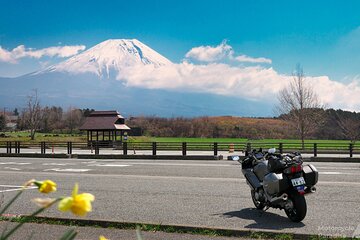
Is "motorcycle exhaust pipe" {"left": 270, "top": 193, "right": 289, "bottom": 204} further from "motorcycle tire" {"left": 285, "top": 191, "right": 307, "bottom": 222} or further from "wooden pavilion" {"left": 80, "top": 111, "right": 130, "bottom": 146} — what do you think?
"wooden pavilion" {"left": 80, "top": 111, "right": 130, "bottom": 146}

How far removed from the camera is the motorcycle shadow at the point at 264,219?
7.01 meters

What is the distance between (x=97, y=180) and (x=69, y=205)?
12.9m

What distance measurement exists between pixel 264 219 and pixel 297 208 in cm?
78

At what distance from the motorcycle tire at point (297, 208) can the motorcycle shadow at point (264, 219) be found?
0.32 ft

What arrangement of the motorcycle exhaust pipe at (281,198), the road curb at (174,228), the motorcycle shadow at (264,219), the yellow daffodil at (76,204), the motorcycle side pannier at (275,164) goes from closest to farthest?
the yellow daffodil at (76,204)
the road curb at (174,228)
the motorcycle shadow at (264,219)
the motorcycle exhaust pipe at (281,198)
the motorcycle side pannier at (275,164)

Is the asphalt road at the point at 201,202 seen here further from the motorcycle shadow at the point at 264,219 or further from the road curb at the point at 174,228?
the road curb at the point at 174,228

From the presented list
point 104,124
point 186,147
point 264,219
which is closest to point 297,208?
point 264,219

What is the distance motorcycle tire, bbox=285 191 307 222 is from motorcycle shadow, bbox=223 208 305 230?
0.32 feet

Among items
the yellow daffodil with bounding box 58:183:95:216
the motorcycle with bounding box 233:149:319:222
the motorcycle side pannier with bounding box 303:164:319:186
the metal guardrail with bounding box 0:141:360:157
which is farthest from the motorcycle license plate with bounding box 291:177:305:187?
Answer: the metal guardrail with bounding box 0:141:360:157

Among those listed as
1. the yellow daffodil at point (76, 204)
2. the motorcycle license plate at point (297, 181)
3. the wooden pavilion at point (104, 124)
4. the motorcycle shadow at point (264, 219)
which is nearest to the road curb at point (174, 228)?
the motorcycle shadow at point (264, 219)

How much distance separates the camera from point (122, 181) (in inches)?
530

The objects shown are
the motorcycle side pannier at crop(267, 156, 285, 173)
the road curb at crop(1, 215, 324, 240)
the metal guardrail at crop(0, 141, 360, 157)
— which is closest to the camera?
the road curb at crop(1, 215, 324, 240)

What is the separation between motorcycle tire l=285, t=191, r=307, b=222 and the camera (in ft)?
23.1

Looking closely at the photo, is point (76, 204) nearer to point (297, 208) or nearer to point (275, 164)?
point (297, 208)
